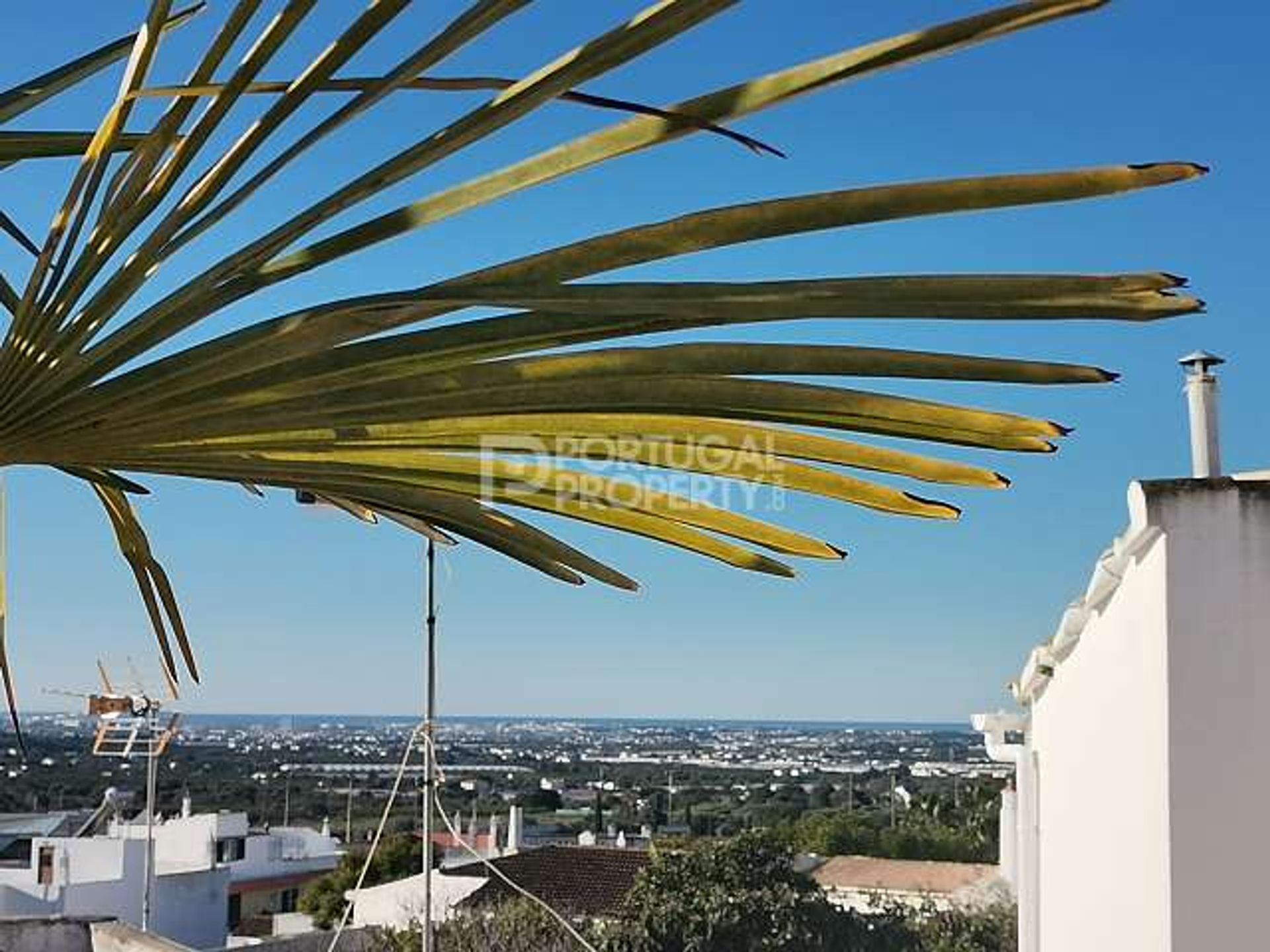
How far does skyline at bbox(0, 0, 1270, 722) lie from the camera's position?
102 cm

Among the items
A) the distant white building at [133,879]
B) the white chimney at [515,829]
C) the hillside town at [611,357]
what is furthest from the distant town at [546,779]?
the hillside town at [611,357]

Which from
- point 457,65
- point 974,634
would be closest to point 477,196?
point 457,65

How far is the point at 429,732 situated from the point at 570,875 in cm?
1098

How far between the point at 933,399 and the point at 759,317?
0.18 m

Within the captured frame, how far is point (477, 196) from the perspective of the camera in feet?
1.66

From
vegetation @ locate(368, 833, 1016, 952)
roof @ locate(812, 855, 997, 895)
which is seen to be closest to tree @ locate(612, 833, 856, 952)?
vegetation @ locate(368, 833, 1016, 952)

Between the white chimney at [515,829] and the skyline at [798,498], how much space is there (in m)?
1.51

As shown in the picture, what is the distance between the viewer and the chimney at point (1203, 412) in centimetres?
354

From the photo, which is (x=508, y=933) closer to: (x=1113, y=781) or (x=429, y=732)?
(x=429, y=732)

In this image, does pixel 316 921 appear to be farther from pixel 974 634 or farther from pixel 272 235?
pixel 272 235

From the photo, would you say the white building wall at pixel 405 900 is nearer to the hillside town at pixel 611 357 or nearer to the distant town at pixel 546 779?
the hillside town at pixel 611 357

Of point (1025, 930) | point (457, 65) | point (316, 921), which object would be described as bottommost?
point (316, 921)

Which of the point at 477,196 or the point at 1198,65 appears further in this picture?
the point at 1198,65

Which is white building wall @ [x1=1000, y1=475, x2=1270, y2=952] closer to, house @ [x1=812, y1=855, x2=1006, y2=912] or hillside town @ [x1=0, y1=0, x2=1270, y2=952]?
hillside town @ [x1=0, y1=0, x2=1270, y2=952]
